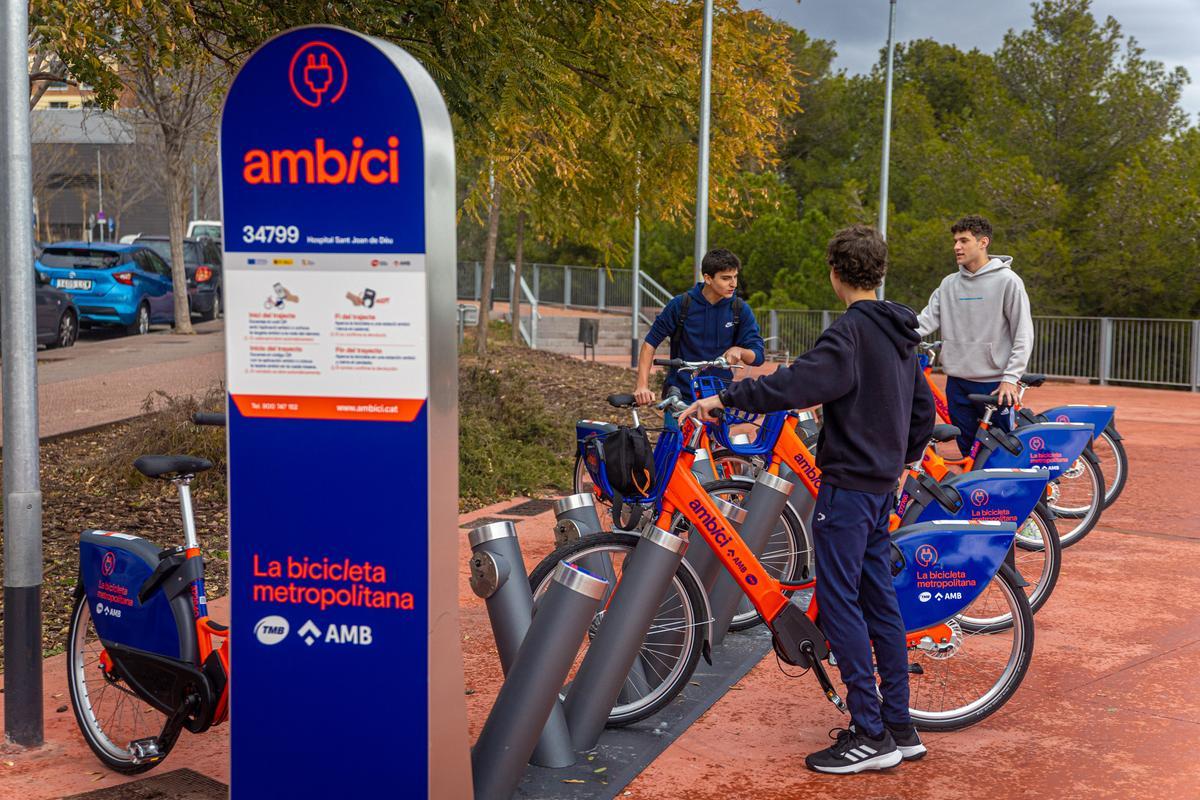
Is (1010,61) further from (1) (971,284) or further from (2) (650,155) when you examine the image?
(1) (971,284)

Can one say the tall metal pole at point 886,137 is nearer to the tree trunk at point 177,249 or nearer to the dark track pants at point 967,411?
the tree trunk at point 177,249

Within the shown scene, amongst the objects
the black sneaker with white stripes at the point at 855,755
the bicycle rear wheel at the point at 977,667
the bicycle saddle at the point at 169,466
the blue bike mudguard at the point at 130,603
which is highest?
the bicycle saddle at the point at 169,466

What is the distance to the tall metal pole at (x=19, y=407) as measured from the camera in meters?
4.71

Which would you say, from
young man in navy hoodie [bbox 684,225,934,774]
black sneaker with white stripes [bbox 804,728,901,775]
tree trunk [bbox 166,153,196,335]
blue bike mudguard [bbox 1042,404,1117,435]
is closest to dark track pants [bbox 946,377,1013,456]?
blue bike mudguard [bbox 1042,404,1117,435]

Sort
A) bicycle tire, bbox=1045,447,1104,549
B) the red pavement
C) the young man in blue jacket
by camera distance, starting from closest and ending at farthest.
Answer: the red pavement < the young man in blue jacket < bicycle tire, bbox=1045,447,1104,549

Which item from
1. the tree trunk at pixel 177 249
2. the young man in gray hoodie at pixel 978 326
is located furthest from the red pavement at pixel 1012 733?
the tree trunk at pixel 177 249

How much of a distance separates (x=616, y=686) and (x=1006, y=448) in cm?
333

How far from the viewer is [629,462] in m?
4.91

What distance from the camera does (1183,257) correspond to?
24875 mm

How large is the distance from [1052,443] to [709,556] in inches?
124

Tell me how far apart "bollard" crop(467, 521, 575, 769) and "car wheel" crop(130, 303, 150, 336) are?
21955mm

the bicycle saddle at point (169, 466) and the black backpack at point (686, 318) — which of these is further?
the black backpack at point (686, 318)

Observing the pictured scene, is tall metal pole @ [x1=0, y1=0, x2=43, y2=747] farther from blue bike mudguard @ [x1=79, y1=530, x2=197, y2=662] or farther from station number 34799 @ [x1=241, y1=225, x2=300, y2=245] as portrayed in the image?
station number 34799 @ [x1=241, y1=225, x2=300, y2=245]

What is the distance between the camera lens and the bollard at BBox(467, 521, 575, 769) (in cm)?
457
